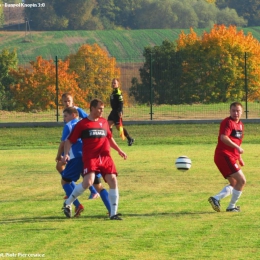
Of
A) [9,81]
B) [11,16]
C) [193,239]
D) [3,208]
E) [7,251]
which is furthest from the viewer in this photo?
[11,16]

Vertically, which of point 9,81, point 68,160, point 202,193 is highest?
point 68,160

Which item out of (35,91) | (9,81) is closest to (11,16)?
(9,81)

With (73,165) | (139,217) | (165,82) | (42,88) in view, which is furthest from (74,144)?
(42,88)

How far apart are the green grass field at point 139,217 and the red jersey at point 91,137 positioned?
3.32 ft

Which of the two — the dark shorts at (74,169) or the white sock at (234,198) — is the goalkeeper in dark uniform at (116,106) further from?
the white sock at (234,198)

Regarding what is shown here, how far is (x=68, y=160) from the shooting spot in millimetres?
12359

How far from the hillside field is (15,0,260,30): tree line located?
77.1 feet

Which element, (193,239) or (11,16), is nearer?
(193,239)

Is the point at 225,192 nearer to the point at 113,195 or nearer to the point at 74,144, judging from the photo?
the point at 113,195

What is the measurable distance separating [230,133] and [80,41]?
109 meters

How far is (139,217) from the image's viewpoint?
11.9 meters

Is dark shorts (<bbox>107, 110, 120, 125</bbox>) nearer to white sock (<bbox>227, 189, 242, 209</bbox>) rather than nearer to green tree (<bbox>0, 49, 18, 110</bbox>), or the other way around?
white sock (<bbox>227, 189, 242, 209</bbox>)

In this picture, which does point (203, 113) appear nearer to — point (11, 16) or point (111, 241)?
point (111, 241)

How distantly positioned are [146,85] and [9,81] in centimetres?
3571
